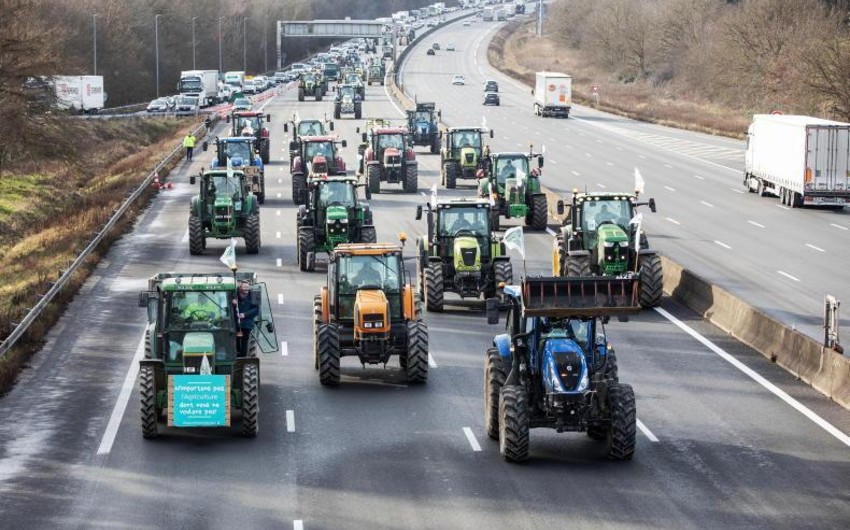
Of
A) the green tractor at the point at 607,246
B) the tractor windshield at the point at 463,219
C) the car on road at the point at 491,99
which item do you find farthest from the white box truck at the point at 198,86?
the tractor windshield at the point at 463,219

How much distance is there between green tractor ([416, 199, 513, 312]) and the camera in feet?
122

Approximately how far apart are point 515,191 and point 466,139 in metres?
15.6

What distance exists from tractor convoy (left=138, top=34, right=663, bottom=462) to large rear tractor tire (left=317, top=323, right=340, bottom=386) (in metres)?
0.03

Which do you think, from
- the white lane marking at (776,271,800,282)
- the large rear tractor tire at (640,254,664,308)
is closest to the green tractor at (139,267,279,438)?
the large rear tractor tire at (640,254,664,308)

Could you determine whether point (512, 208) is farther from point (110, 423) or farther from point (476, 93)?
point (476, 93)

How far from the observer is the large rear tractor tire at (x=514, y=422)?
23.0 meters

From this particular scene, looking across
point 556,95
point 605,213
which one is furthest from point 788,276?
point 556,95

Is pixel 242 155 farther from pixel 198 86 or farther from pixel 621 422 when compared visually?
pixel 198 86

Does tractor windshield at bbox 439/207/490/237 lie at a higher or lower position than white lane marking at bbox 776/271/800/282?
higher

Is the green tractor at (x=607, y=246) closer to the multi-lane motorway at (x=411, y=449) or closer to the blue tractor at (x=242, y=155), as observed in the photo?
the multi-lane motorway at (x=411, y=449)

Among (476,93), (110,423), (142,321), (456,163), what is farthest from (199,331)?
(476,93)

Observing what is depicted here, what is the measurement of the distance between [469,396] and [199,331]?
221 inches

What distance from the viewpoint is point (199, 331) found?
25.4 meters

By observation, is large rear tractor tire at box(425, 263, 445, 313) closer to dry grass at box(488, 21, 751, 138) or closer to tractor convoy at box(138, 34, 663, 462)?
tractor convoy at box(138, 34, 663, 462)
